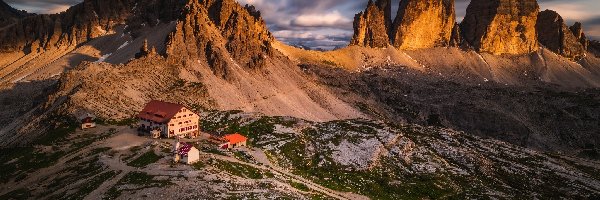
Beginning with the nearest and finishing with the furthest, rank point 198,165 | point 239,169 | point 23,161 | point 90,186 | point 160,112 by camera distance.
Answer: point 90,186 → point 198,165 → point 239,169 → point 23,161 → point 160,112

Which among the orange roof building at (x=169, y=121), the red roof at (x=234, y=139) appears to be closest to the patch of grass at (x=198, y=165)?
the red roof at (x=234, y=139)

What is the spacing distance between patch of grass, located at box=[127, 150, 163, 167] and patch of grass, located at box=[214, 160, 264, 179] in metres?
10.7

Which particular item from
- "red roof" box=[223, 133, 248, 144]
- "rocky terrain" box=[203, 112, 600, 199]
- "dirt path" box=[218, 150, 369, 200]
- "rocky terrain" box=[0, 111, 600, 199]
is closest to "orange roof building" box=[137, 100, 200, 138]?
"rocky terrain" box=[0, 111, 600, 199]

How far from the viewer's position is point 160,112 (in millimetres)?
100688

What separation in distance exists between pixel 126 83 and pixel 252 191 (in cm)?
9602

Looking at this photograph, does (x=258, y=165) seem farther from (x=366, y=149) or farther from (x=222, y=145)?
→ (x=366, y=149)

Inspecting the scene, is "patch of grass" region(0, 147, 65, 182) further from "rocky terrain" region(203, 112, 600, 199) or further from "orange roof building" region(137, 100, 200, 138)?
"rocky terrain" region(203, 112, 600, 199)

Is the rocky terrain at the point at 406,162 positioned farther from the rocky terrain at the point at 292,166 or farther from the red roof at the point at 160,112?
the red roof at the point at 160,112

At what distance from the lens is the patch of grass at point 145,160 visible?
7694 centimetres

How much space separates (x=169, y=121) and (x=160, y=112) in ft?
17.6

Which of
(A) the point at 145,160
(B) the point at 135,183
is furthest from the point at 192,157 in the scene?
(B) the point at 135,183

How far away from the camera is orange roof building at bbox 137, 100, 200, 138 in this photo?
98000 mm

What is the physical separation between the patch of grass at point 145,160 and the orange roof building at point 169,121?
15.6 meters

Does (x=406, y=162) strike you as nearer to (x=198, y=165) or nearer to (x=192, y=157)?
(x=198, y=165)
